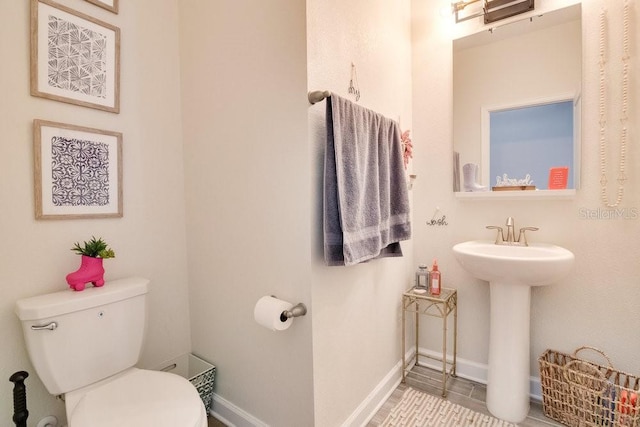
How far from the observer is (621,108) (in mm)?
1439

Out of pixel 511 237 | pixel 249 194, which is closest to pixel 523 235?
pixel 511 237

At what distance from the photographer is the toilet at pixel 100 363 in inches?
39.0

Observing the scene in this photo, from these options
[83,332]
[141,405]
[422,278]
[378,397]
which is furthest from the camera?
[422,278]

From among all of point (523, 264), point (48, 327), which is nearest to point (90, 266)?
point (48, 327)

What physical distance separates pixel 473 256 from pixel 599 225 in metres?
0.68

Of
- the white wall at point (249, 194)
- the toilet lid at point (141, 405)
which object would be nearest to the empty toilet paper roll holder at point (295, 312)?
the white wall at point (249, 194)

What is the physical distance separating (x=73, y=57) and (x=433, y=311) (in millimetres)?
2360

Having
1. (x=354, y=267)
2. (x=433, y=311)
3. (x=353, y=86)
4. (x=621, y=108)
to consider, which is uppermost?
(x=353, y=86)

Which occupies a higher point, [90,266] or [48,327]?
[90,266]

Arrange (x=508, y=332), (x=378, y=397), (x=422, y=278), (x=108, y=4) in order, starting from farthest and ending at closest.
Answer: (x=422, y=278), (x=378, y=397), (x=508, y=332), (x=108, y=4)

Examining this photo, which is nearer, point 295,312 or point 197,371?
point 295,312

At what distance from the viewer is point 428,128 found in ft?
6.48

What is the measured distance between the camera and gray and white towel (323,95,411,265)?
3.82 ft

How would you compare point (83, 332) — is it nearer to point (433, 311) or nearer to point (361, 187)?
point (361, 187)
